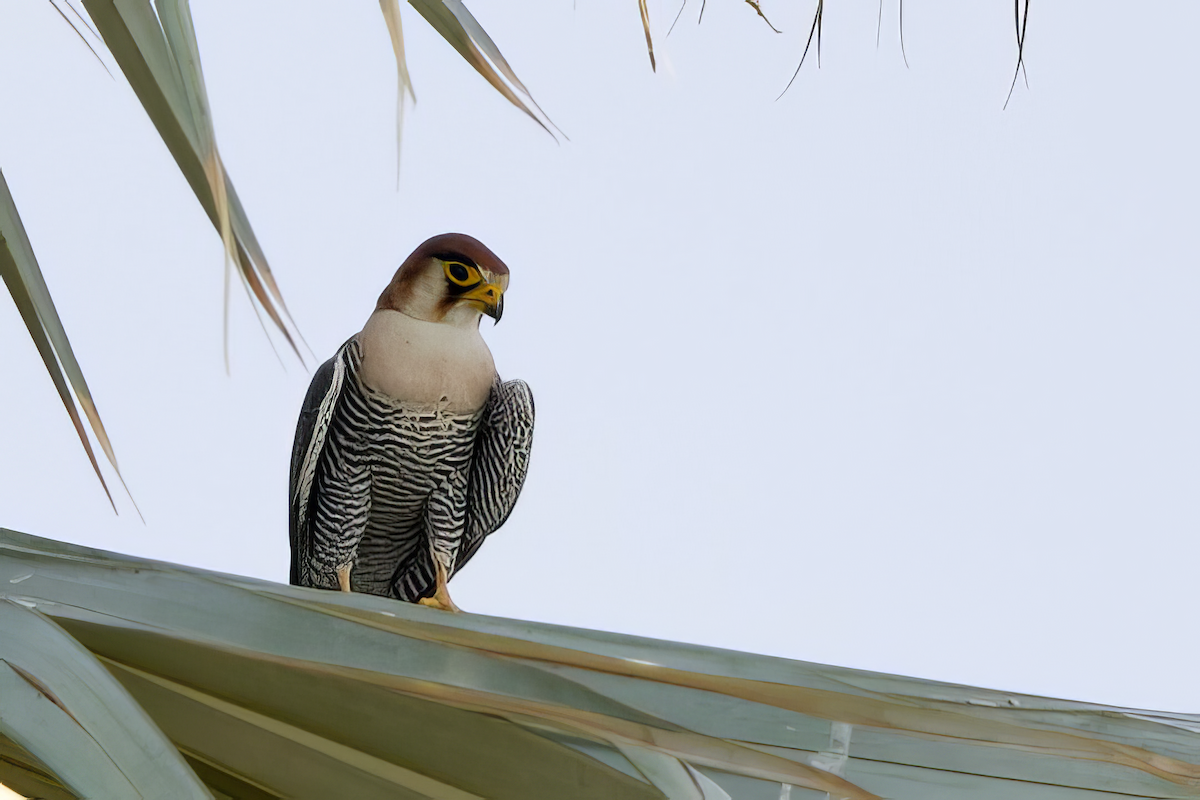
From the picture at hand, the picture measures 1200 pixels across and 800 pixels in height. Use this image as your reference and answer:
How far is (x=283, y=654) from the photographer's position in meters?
0.40

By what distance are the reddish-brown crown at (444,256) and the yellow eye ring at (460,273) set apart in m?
0.01

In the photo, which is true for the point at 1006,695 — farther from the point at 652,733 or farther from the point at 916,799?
the point at 652,733

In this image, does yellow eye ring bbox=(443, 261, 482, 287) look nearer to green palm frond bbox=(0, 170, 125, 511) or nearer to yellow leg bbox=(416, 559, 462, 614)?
yellow leg bbox=(416, 559, 462, 614)

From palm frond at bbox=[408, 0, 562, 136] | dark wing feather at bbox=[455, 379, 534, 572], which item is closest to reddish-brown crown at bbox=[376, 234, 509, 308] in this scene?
dark wing feather at bbox=[455, 379, 534, 572]

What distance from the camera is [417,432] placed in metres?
1.94

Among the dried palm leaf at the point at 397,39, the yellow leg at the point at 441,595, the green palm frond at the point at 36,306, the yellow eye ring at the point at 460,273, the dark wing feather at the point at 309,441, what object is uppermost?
the yellow eye ring at the point at 460,273

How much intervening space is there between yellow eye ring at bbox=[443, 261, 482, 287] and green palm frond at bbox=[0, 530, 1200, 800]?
1.43 meters

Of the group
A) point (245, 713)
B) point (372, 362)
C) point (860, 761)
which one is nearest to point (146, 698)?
point (245, 713)

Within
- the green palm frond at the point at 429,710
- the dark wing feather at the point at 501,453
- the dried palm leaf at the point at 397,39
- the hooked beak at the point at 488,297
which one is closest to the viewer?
the green palm frond at the point at 429,710

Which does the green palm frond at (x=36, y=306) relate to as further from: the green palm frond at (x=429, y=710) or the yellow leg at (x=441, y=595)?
the yellow leg at (x=441, y=595)

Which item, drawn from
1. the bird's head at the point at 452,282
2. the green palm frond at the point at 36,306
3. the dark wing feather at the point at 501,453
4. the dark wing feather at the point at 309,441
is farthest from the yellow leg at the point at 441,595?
the green palm frond at the point at 36,306

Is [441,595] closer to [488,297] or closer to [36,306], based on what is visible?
[488,297]

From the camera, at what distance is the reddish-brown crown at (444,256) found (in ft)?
6.12

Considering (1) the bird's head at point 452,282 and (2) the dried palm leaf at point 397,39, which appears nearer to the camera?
(2) the dried palm leaf at point 397,39
